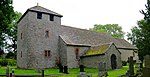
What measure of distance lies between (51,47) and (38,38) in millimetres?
2926

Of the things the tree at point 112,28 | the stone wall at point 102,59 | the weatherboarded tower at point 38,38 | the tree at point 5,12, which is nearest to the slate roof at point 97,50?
the stone wall at point 102,59

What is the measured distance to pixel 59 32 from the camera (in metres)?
37.4

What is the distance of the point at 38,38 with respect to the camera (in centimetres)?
3422

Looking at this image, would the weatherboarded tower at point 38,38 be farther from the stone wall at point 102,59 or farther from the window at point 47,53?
the stone wall at point 102,59

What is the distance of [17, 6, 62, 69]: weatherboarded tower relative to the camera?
3347cm

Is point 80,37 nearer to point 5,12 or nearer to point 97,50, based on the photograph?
point 97,50

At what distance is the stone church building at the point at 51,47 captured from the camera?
110ft

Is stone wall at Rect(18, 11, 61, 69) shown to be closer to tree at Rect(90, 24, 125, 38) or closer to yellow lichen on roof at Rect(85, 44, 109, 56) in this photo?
yellow lichen on roof at Rect(85, 44, 109, 56)

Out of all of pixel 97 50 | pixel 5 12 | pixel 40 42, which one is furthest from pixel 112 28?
pixel 5 12

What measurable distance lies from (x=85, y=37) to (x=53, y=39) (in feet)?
26.8

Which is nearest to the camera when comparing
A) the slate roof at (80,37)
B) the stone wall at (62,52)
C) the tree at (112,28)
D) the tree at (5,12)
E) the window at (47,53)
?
the tree at (5,12)

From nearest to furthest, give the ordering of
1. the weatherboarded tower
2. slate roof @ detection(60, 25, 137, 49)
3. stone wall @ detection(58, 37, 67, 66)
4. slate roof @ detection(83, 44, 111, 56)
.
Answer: the weatherboarded tower → slate roof @ detection(83, 44, 111, 56) → stone wall @ detection(58, 37, 67, 66) → slate roof @ detection(60, 25, 137, 49)

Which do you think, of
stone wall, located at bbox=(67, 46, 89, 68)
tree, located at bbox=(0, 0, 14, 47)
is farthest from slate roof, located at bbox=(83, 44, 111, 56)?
tree, located at bbox=(0, 0, 14, 47)

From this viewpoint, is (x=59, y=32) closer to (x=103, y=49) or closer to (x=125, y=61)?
(x=103, y=49)
